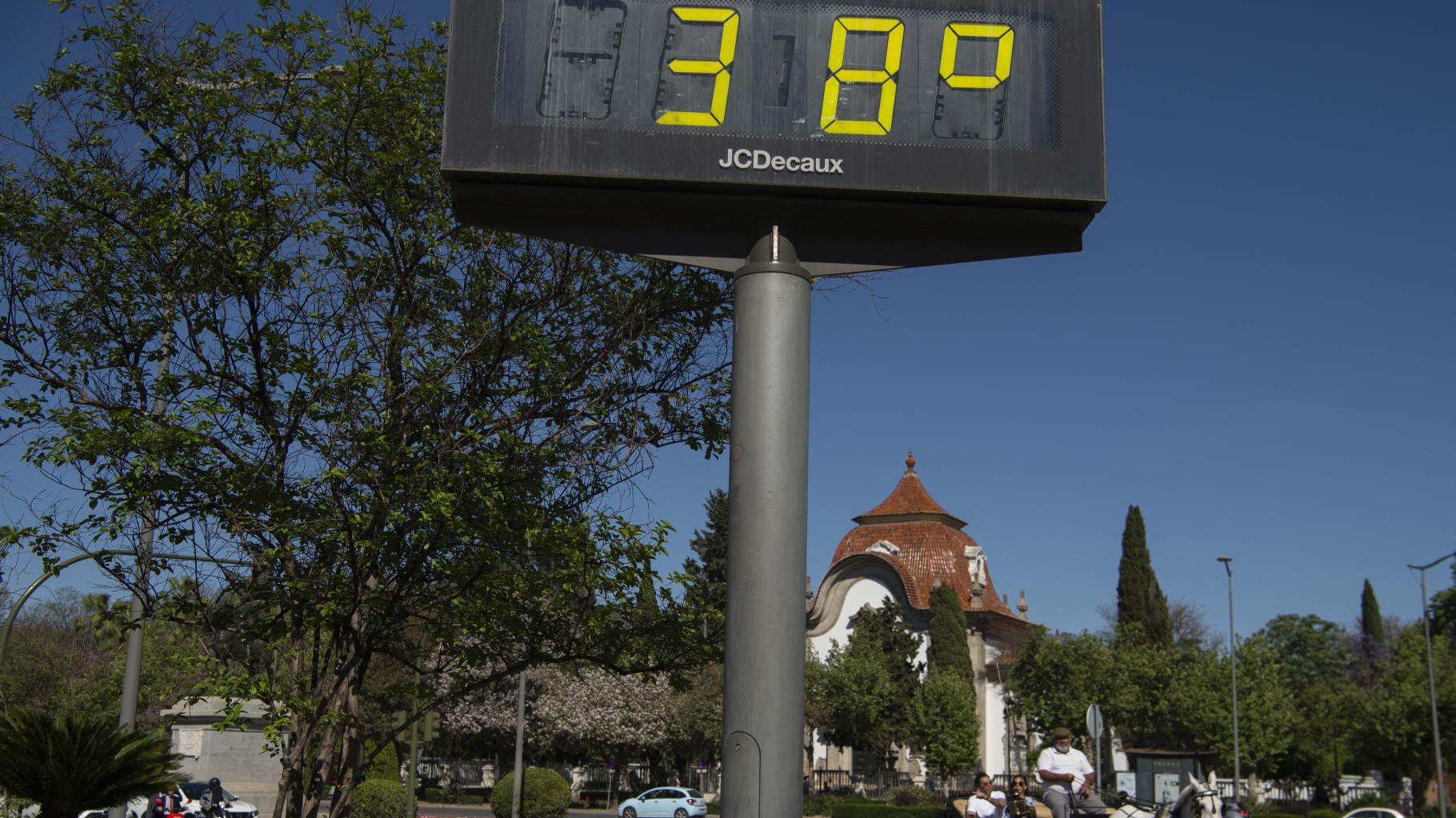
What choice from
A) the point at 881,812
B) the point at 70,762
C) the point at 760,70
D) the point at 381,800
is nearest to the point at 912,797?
the point at 881,812

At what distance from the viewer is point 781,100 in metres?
7.12

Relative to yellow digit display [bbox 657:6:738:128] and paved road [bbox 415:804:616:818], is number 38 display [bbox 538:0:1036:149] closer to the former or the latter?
yellow digit display [bbox 657:6:738:128]

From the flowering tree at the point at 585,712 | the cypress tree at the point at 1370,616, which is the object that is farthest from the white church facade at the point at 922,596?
the cypress tree at the point at 1370,616

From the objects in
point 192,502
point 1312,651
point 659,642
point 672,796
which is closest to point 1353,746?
point 672,796

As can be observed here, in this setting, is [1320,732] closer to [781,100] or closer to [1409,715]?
[1409,715]

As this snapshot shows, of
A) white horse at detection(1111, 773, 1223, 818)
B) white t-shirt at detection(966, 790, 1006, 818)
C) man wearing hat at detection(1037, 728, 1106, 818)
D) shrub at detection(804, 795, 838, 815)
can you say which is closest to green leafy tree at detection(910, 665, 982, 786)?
shrub at detection(804, 795, 838, 815)

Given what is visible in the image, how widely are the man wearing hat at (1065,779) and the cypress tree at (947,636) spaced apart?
46.6m

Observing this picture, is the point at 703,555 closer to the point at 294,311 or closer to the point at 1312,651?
the point at 294,311

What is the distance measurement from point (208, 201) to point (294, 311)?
139 centimetres

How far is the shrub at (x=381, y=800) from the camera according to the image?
107 ft

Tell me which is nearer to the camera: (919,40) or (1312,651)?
(919,40)

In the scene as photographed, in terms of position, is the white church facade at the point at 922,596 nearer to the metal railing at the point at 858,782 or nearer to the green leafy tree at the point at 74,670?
the metal railing at the point at 858,782

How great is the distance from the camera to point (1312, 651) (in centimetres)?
11212

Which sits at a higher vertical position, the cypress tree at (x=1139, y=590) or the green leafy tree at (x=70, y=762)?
the cypress tree at (x=1139, y=590)
